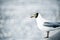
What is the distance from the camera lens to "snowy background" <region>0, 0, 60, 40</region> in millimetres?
770

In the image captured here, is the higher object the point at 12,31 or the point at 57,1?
the point at 57,1

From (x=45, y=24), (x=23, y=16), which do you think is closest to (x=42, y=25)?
(x=45, y=24)

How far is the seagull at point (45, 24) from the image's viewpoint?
0.71 m

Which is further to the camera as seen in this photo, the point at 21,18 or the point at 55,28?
the point at 21,18

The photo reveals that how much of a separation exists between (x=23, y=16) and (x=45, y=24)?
181 millimetres

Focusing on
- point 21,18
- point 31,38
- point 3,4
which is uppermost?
point 3,4

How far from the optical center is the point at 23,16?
0.83m

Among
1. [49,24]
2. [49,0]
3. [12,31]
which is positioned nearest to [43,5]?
[49,0]

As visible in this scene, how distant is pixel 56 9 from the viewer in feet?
2.73

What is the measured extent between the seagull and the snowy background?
0.03 m

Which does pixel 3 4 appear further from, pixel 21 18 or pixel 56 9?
pixel 56 9

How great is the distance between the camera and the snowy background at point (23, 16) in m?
0.77

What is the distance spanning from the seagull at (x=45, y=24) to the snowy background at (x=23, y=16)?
3cm

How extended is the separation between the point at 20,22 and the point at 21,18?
3 centimetres
